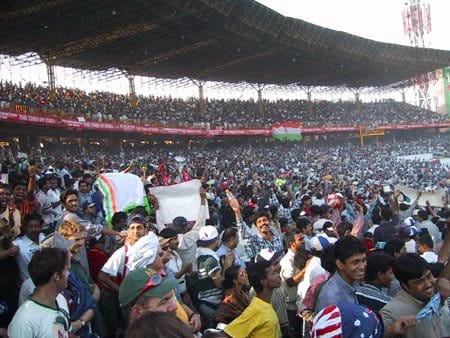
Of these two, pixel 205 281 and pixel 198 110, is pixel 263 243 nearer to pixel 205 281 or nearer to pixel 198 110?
pixel 205 281

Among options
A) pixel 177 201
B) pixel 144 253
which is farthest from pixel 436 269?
pixel 177 201

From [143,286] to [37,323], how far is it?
0.73 meters

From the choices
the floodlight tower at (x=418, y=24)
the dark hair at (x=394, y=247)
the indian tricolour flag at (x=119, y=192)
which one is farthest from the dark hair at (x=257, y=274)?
the floodlight tower at (x=418, y=24)

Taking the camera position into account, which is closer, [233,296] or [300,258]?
[233,296]

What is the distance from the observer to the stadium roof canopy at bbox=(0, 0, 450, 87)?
22.7m

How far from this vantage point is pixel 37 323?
277 cm

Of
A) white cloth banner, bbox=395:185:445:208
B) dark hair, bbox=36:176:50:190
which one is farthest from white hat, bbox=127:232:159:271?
white cloth banner, bbox=395:185:445:208

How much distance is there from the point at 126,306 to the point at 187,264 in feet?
7.12

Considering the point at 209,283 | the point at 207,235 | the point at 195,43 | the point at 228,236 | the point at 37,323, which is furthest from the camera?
the point at 195,43

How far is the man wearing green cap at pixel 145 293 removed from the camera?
252 cm

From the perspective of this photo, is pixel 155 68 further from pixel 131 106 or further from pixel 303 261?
pixel 303 261

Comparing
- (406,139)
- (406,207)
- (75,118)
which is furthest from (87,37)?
(406,139)

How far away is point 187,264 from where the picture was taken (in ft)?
15.7

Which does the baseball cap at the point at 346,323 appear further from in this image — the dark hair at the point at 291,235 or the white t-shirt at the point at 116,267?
the dark hair at the point at 291,235
